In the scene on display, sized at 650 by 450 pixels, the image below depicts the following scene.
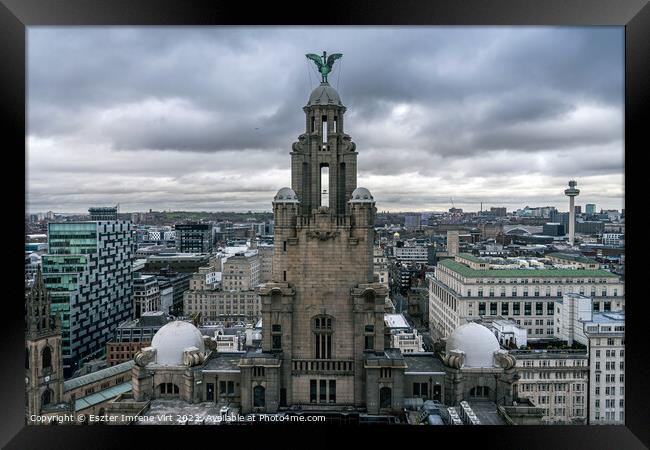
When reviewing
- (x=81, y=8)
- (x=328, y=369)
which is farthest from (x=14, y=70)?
(x=328, y=369)

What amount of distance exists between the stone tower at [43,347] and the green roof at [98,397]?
0.82m

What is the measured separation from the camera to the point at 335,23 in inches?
152

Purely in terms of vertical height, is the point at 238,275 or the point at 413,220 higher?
the point at 413,220

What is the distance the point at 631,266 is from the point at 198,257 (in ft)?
99.7

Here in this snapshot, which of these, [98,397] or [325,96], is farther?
[98,397]

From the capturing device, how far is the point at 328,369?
877cm

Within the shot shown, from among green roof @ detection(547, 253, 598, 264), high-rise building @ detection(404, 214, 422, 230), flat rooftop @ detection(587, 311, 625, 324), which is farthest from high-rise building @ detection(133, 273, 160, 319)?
green roof @ detection(547, 253, 598, 264)

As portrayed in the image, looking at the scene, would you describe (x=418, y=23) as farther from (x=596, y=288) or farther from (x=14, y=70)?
(x=596, y=288)

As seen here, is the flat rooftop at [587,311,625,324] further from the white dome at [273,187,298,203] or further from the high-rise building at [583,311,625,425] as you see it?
the white dome at [273,187,298,203]

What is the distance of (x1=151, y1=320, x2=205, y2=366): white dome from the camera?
9.55m

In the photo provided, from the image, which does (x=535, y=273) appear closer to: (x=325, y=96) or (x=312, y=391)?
(x=312, y=391)

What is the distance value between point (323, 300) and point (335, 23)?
586cm

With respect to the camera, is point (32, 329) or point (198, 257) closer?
point (32, 329)

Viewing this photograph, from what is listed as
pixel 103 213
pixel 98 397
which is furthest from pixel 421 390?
pixel 103 213
